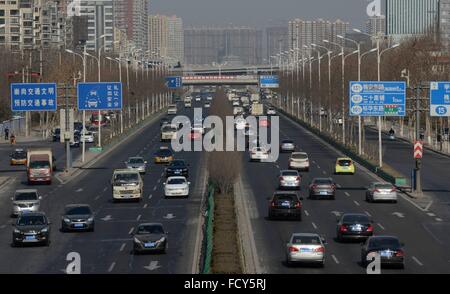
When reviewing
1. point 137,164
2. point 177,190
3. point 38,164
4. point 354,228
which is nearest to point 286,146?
point 137,164

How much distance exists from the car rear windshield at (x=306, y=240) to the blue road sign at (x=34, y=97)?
49567 mm

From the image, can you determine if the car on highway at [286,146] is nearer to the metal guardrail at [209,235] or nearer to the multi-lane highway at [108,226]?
the multi-lane highway at [108,226]

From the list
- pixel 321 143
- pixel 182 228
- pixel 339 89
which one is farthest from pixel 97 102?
pixel 182 228

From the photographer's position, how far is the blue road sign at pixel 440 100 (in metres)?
80.1

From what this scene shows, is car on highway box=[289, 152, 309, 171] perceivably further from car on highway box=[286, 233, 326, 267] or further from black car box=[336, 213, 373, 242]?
car on highway box=[286, 233, 326, 267]

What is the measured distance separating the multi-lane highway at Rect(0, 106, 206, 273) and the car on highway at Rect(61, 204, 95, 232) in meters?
0.39

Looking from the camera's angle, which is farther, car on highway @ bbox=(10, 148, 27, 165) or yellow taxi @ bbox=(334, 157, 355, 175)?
car on highway @ bbox=(10, 148, 27, 165)

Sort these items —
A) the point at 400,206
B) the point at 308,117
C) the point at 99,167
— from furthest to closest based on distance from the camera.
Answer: the point at 308,117, the point at 99,167, the point at 400,206

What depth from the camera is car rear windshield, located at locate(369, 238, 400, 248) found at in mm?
41906


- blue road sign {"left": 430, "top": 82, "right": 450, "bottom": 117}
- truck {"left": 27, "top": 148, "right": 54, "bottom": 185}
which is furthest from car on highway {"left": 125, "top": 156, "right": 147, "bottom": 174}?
blue road sign {"left": 430, "top": 82, "right": 450, "bottom": 117}

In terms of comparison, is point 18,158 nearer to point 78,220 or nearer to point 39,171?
point 39,171

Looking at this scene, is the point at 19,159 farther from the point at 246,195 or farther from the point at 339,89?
the point at 339,89

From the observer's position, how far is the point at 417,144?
7206 centimetres
